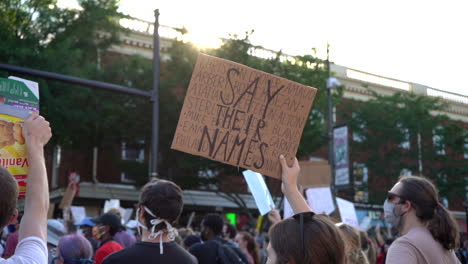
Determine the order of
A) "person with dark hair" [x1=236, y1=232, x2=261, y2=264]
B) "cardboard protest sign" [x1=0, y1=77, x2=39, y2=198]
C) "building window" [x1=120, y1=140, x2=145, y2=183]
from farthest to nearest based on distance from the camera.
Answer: "building window" [x1=120, y1=140, x2=145, y2=183] → "person with dark hair" [x1=236, y1=232, x2=261, y2=264] → "cardboard protest sign" [x1=0, y1=77, x2=39, y2=198]

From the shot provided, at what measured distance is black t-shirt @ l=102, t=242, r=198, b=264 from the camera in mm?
3676

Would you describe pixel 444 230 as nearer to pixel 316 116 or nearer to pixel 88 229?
pixel 88 229

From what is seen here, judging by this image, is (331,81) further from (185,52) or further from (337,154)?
(185,52)

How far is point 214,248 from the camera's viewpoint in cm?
627

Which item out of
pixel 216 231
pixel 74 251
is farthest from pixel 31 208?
pixel 216 231

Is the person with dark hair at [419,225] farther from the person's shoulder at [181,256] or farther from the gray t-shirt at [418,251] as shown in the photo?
the person's shoulder at [181,256]

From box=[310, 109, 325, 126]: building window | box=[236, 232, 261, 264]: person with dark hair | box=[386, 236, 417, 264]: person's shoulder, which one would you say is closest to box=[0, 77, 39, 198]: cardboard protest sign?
box=[386, 236, 417, 264]: person's shoulder

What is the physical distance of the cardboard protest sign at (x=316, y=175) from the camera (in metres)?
7.26

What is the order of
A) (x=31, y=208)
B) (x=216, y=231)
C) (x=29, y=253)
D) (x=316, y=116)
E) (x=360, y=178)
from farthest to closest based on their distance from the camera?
1. (x=360, y=178)
2. (x=316, y=116)
3. (x=216, y=231)
4. (x=31, y=208)
5. (x=29, y=253)

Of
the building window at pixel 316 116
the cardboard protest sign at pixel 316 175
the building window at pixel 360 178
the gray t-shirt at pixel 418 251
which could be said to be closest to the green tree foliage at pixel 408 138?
the building window at pixel 360 178

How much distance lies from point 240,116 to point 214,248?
2892 mm

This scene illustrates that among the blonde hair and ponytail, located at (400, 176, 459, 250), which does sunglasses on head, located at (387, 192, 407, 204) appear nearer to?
ponytail, located at (400, 176, 459, 250)

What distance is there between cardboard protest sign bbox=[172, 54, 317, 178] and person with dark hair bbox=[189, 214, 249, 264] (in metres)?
2.79

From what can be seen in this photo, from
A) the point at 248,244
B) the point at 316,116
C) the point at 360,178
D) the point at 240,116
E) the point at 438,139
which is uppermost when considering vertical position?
the point at 316,116
